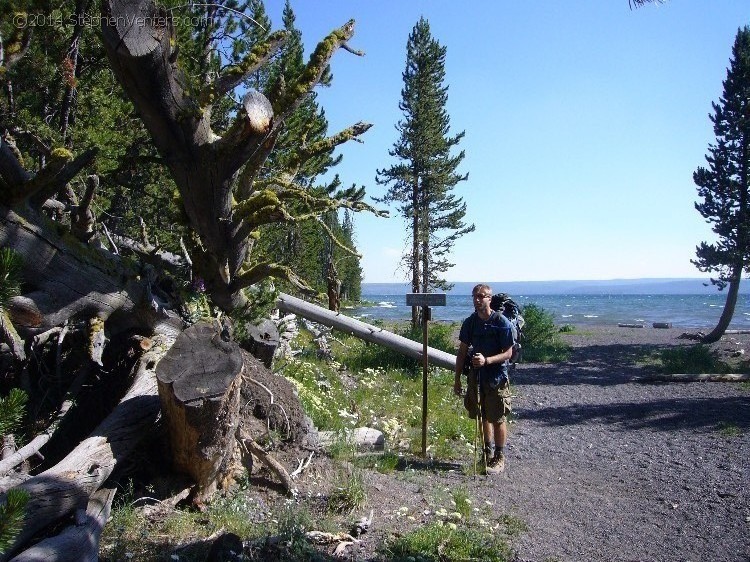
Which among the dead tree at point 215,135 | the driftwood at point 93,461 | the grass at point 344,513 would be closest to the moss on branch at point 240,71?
the dead tree at point 215,135

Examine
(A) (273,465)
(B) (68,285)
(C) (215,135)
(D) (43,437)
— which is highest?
(C) (215,135)

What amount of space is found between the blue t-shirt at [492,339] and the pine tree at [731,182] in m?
22.3

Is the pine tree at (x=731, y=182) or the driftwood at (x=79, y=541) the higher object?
the pine tree at (x=731, y=182)

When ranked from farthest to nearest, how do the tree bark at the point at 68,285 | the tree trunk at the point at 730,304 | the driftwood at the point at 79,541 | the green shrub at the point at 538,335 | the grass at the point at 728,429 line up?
the tree trunk at the point at 730,304 < the green shrub at the point at 538,335 < the grass at the point at 728,429 < the tree bark at the point at 68,285 < the driftwood at the point at 79,541

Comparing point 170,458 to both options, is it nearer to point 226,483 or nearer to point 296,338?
point 226,483

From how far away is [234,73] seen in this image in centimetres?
533

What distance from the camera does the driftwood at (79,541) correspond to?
3.04m

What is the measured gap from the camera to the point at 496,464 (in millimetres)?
6715

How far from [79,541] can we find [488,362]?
445cm

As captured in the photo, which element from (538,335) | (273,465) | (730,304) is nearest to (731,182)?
(730,304)

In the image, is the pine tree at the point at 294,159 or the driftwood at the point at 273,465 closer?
the driftwood at the point at 273,465

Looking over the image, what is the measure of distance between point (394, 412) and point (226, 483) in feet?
15.2

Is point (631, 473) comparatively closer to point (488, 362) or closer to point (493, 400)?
point (493, 400)

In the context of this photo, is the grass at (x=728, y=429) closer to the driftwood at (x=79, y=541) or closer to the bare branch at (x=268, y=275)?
the bare branch at (x=268, y=275)
